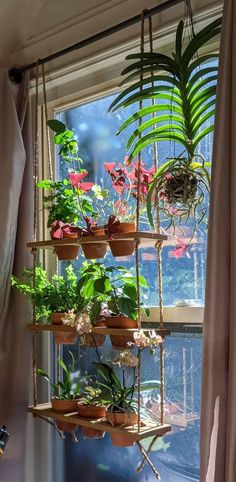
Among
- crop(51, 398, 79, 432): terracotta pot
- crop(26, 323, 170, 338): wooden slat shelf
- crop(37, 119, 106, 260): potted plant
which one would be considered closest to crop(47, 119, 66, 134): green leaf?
crop(37, 119, 106, 260): potted plant

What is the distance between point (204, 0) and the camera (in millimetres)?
1679

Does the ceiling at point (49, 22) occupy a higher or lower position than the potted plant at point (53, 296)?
higher

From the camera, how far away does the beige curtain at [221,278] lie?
136 centimetres

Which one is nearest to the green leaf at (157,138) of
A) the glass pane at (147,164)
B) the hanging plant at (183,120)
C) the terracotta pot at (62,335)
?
the hanging plant at (183,120)

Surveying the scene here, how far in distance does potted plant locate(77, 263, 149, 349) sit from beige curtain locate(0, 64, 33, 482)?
346 millimetres

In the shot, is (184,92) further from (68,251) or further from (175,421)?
(175,421)

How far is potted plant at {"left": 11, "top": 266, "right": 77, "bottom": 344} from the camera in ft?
6.20

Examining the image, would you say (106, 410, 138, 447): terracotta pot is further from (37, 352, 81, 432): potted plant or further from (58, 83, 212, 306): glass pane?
(58, 83, 212, 306): glass pane

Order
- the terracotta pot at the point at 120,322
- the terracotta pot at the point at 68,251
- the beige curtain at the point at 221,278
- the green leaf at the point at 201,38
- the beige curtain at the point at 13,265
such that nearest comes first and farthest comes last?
the beige curtain at the point at 221,278, the green leaf at the point at 201,38, the terracotta pot at the point at 120,322, the terracotta pot at the point at 68,251, the beige curtain at the point at 13,265

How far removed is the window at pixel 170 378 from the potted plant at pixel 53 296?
0.59 feet

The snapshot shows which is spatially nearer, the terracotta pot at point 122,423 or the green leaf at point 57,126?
the terracotta pot at point 122,423

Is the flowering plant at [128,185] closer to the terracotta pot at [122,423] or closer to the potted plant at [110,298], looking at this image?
the potted plant at [110,298]

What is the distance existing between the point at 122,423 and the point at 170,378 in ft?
0.78

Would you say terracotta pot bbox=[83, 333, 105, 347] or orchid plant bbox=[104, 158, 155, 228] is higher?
orchid plant bbox=[104, 158, 155, 228]
